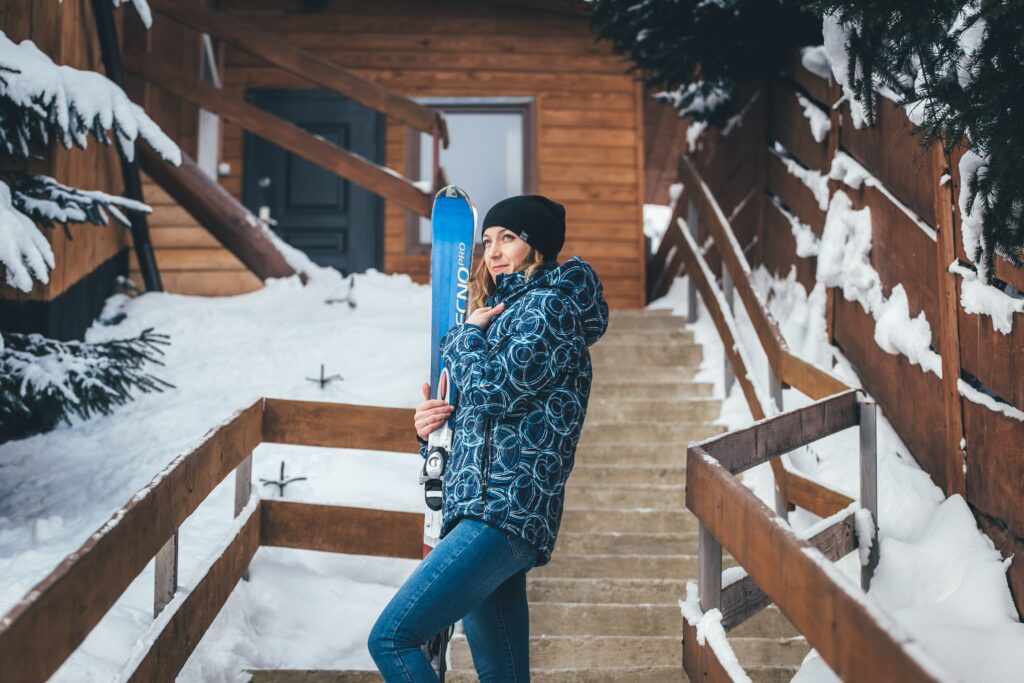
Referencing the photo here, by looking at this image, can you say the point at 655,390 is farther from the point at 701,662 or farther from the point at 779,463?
the point at 701,662

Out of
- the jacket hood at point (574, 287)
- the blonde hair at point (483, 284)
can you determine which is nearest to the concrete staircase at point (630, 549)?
the blonde hair at point (483, 284)

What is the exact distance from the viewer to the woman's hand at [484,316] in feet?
7.72

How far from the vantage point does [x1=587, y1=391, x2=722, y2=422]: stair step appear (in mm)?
6004

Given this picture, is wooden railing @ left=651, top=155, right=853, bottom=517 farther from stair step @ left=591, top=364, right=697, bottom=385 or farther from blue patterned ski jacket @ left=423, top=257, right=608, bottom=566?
blue patterned ski jacket @ left=423, top=257, right=608, bottom=566

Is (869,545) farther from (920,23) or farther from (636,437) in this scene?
(636,437)

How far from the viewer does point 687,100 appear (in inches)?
282

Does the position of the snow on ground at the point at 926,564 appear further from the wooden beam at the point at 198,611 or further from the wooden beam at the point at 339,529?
the wooden beam at the point at 198,611

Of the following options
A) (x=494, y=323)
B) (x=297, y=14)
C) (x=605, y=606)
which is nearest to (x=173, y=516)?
(x=494, y=323)

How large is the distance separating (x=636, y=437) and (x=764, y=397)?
1027mm

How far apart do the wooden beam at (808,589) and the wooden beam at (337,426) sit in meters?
1.35

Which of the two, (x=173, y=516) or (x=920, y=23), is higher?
(x=920, y=23)

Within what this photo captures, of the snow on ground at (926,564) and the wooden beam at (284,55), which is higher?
the wooden beam at (284,55)

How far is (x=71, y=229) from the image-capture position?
5.78 m

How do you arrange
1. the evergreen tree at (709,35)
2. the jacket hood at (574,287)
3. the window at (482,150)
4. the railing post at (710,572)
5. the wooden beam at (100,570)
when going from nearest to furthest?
1. the wooden beam at (100,570)
2. the jacket hood at (574,287)
3. the railing post at (710,572)
4. the evergreen tree at (709,35)
5. the window at (482,150)
